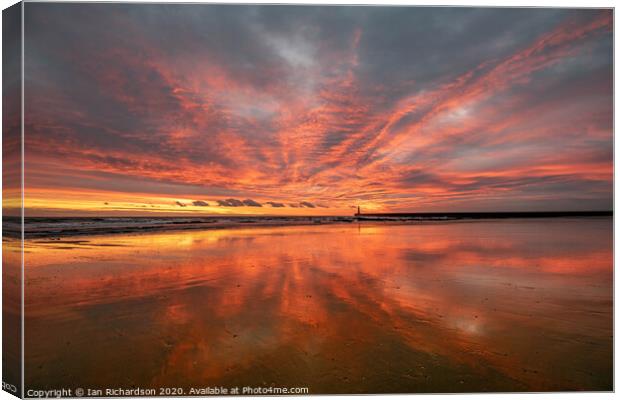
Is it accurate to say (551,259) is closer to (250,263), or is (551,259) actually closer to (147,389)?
(250,263)

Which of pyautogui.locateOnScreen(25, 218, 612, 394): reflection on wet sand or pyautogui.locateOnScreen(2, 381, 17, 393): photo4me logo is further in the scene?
pyautogui.locateOnScreen(2, 381, 17, 393): photo4me logo

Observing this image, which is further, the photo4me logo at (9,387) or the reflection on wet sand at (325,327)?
the photo4me logo at (9,387)

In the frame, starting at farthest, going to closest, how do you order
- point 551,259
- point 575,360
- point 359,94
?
point 551,259
point 359,94
point 575,360

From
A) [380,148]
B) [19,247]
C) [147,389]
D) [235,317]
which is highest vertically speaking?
[380,148]

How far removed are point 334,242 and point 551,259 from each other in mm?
4722

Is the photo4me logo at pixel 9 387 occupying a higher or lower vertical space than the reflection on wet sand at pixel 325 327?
lower

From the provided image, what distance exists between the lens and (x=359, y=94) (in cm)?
527

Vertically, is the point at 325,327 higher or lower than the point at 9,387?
higher

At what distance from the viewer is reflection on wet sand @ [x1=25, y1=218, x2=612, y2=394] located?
3.70 meters

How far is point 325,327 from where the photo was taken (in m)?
4.17

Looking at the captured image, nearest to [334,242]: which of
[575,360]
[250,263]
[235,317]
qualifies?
[250,263]

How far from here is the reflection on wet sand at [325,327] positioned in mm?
3701

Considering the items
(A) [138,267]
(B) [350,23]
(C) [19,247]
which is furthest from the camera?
(A) [138,267]

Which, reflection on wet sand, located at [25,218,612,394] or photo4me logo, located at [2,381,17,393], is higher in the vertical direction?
reflection on wet sand, located at [25,218,612,394]
